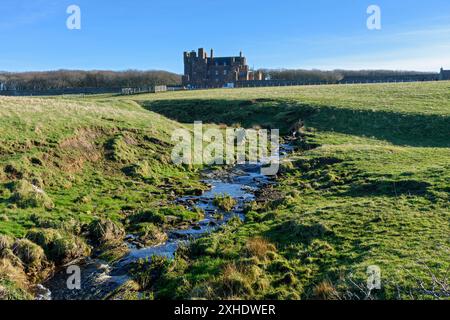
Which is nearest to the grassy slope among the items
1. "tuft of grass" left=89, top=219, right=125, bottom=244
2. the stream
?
the stream

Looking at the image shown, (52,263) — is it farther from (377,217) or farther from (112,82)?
(112,82)

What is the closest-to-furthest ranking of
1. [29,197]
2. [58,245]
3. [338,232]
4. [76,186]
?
[58,245] → [338,232] → [29,197] → [76,186]

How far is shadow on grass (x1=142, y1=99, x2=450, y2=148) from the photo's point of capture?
41.9m

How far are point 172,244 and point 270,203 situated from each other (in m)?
7.06

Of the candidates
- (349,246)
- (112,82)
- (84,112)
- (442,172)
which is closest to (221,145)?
(84,112)

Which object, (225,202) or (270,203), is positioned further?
(225,202)

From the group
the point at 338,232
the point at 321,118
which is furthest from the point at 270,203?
the point at 321,118

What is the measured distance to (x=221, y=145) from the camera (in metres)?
39.0

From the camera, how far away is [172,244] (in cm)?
1758

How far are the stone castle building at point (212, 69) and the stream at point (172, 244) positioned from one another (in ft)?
439

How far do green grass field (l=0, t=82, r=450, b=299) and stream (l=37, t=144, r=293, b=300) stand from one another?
0.89 m

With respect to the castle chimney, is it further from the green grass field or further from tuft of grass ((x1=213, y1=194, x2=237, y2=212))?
tuft of grass ((x1=213, y1=194, x2=237, y2=212))

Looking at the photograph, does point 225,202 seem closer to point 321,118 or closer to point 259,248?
point 259,248

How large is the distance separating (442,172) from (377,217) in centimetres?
853
